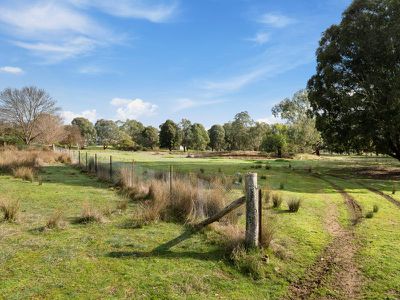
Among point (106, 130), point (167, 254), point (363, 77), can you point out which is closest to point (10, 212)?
point (167, 254)

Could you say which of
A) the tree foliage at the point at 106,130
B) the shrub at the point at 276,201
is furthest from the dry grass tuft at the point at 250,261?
the tree foliage at the point at 106,130

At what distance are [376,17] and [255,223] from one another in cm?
2191

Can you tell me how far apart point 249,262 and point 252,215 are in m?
0.93

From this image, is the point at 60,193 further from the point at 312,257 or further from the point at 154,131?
the point at 154,131

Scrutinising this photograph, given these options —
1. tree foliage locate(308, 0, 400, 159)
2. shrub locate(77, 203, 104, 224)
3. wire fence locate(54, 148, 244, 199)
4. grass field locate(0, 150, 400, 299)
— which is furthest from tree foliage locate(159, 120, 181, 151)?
shrub locate(77, 203, 104, 224)

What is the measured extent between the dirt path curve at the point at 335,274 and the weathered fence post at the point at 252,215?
1.16 meters

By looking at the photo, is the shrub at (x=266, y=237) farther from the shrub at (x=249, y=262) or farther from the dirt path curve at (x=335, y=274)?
the dirt path curve at (x=335, y=274)

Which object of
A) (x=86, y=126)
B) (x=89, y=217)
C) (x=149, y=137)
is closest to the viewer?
(x=89, y=217)

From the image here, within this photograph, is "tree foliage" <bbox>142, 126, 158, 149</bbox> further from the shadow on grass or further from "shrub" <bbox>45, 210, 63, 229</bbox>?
the shadow on grass

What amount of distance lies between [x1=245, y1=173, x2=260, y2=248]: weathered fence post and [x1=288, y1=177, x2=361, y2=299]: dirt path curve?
3.82 ft

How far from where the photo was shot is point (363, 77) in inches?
945

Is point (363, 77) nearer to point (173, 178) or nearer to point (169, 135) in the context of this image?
point (173, 178)

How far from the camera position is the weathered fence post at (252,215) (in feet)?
22.7

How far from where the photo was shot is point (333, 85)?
24969 mm
